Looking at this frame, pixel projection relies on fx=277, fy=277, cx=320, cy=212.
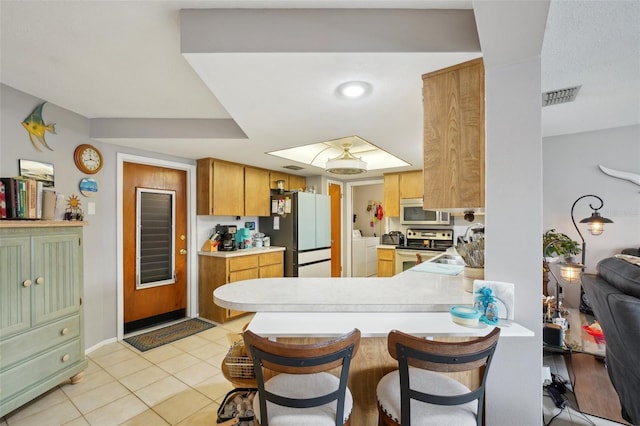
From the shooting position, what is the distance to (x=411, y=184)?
15.1ft

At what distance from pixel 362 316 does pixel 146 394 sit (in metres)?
1.95

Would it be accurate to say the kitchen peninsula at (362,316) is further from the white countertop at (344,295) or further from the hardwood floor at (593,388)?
the hardwood floor at (593,388)

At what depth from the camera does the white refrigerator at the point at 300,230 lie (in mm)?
4254

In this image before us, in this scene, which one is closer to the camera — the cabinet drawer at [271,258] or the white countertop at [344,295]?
the white countertop at [344,295]

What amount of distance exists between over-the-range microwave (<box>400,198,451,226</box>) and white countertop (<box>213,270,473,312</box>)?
2736 millimetres

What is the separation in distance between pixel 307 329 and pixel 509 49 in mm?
1517

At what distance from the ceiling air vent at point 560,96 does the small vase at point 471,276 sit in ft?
5.53

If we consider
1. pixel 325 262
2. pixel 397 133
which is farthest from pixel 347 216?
pixel 397 133

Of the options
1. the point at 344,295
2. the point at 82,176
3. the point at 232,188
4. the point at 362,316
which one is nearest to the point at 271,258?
the point at 232,188

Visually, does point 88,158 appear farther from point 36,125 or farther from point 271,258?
point 271,258

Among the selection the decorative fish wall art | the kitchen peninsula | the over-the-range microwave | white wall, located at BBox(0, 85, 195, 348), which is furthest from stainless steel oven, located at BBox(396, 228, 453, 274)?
the decorative fish wall art

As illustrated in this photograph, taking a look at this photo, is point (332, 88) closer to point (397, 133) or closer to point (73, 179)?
point (397, 133)

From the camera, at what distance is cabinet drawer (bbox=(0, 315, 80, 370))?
5.87ft

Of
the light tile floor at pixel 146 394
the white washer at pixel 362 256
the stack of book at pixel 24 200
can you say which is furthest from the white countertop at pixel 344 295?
the white washer at pixel 362 256
